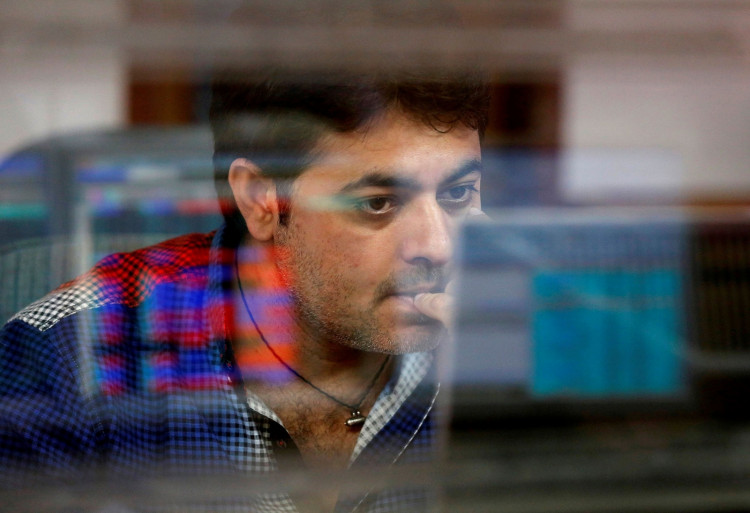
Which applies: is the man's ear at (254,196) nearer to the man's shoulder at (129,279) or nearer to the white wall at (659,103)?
the man's shoulder at (129,279)

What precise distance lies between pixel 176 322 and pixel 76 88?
1.48 feet

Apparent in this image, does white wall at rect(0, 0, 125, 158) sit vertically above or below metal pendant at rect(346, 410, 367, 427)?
above

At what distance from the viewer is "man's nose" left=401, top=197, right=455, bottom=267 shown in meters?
1.44

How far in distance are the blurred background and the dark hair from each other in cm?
3

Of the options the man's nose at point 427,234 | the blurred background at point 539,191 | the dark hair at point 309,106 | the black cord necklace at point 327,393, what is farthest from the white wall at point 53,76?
the man's nose at point 427,234

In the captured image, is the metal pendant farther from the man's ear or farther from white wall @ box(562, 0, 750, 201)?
white wall @ box(562, 0, 750, 201)

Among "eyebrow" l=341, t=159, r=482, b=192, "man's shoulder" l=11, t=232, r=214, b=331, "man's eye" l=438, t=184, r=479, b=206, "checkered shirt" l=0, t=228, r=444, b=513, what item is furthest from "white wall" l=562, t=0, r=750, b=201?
"man's shoulder" l=11, t=232, r=214, b=331

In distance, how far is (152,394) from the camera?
1.54 m

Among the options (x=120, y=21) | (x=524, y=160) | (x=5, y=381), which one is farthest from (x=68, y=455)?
(x=524, y=160)

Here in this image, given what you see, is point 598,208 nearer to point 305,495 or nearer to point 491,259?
point 491,259

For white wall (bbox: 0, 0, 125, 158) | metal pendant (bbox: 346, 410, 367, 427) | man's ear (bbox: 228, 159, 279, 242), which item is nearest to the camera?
white wall (bbox: 0, 0, 125, 158)

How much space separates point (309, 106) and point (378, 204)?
0.21m

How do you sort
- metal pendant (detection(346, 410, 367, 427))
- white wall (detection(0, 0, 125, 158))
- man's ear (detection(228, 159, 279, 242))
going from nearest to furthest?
white wall (detection(0, 0, 125, 158)) < man's ear (detection(228, 159, 279, 242)) < metal pendant (detection(346, 410, 367, 427))

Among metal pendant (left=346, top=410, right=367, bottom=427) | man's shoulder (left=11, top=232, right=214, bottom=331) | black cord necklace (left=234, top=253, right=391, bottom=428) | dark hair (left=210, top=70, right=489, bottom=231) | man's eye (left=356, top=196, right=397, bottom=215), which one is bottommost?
metal pendant (left=346, top=410, right=367, bottom=427)
